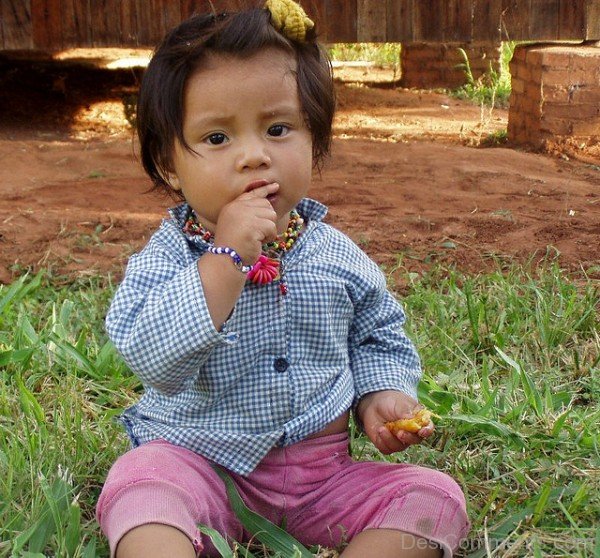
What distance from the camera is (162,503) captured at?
A: 1942 millimetres

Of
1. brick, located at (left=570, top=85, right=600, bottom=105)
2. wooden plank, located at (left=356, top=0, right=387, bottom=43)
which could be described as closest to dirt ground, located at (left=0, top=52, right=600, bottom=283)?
brick, located at (left=570, top=85, right=600, bottom=105)

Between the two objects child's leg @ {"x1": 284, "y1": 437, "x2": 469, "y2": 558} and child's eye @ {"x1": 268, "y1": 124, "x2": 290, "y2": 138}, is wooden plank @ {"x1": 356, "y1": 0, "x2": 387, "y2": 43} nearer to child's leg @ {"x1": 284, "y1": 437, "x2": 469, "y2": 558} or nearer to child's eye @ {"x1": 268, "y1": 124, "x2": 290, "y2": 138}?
child's eye @ {"x1": 268, "y1": 124, "x2": 290, "y2": 138}

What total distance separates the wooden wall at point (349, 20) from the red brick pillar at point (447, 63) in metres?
2.79

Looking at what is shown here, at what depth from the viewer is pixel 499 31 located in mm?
6348

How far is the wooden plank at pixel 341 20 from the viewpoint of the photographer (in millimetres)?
6328

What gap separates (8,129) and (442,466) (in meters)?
5.52

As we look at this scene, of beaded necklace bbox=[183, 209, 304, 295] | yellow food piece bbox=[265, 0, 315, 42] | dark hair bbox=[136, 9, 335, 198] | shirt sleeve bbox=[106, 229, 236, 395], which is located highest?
yellow food piece bbox=[265, 0, 315, 42]

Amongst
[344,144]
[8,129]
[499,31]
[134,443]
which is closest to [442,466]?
[134,443]

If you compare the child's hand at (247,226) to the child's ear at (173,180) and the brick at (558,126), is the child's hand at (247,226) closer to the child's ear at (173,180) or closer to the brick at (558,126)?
the child's ear at (173,180)

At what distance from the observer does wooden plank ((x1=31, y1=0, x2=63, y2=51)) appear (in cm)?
630

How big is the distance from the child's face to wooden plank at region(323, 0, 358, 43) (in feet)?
14.2

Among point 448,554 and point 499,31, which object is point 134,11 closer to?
point 499,31

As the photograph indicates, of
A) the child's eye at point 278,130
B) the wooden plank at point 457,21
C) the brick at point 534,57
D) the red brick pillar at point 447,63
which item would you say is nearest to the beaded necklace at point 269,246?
the child's eye at point 278,130

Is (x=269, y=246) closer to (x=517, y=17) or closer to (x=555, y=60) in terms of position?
(x=555, y=60)
